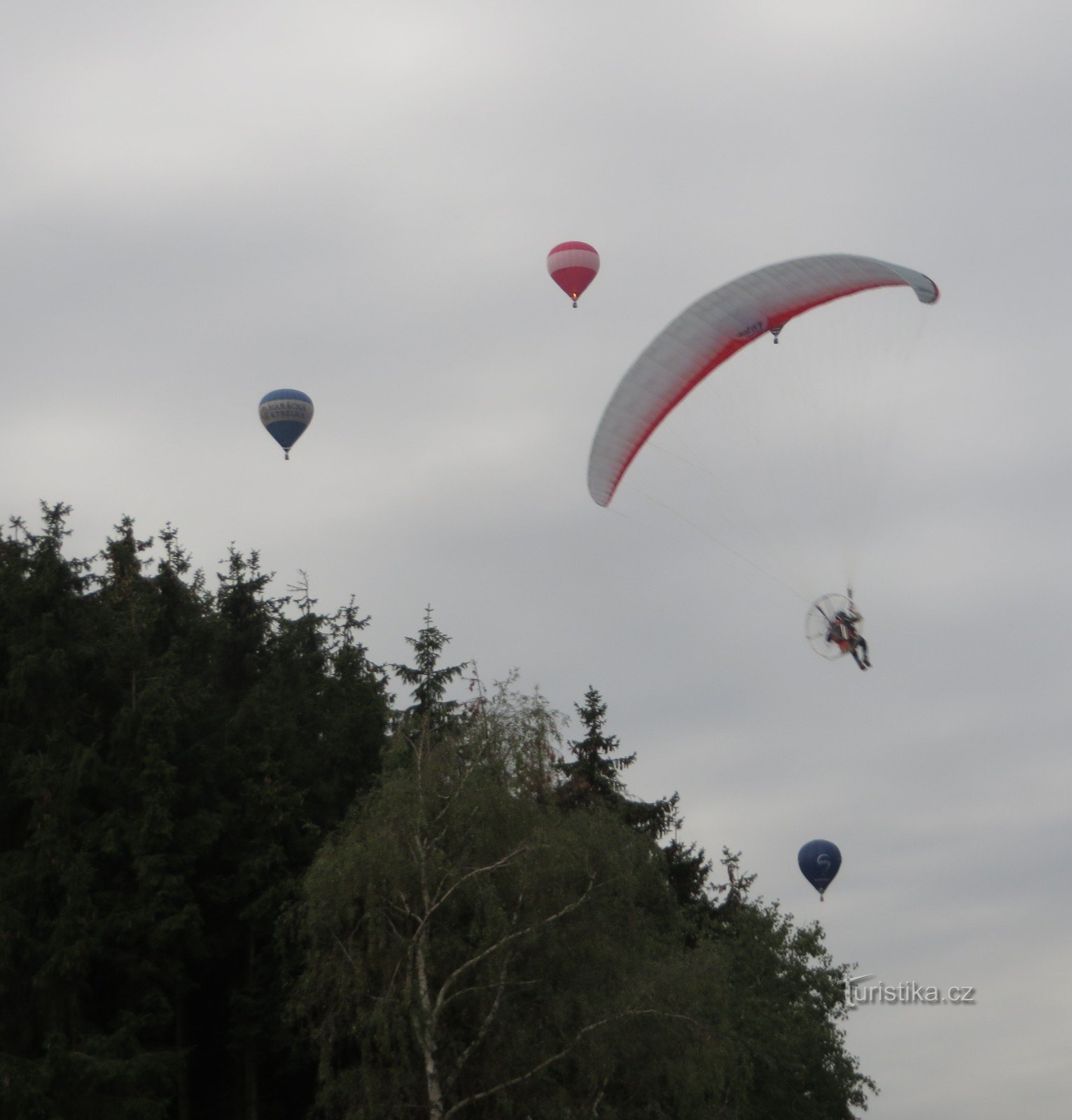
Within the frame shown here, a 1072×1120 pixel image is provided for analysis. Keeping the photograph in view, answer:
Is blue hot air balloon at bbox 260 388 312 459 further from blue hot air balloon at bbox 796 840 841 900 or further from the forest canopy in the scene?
blue hot air balloon at bbox 796 840 841 900

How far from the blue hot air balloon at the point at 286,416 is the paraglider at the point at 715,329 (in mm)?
22447

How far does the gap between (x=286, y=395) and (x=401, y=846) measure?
25.9 meters

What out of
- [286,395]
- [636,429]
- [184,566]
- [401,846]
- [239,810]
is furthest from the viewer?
[286,395]

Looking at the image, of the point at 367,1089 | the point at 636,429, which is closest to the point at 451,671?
the point at 636,429

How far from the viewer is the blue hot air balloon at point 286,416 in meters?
50.1

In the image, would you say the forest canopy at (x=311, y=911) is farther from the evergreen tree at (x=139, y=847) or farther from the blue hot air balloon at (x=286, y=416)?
the blue hot air balloon at (x=286, y=416)

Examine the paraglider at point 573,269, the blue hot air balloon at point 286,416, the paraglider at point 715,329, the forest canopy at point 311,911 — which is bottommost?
the forest canopy at point 311,911

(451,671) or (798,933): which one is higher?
(451,671)

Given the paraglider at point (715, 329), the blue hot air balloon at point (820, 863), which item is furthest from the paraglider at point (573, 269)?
the blue hot air balloon at point (820, 863)

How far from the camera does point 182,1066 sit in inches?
1202

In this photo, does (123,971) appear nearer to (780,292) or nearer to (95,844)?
(95,844)

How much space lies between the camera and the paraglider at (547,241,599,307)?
3831cm

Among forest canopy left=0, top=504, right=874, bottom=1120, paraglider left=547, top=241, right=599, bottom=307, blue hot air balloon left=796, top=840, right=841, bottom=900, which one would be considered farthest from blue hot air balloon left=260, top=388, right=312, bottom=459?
blue hot air balloon left=796, top=840, right=841, bottom=900

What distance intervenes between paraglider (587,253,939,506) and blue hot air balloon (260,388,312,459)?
22447 mm
